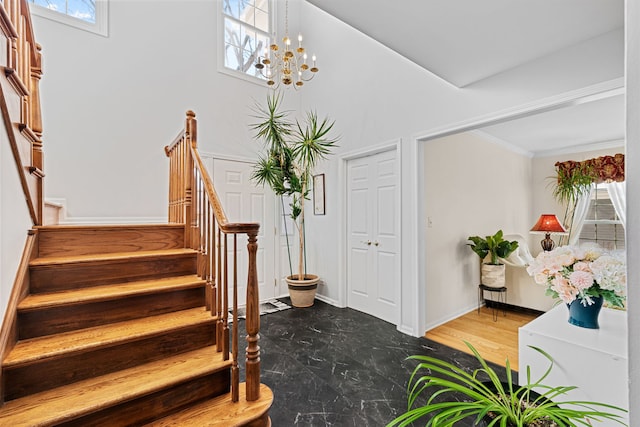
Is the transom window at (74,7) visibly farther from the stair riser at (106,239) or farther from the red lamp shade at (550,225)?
the red lamp shade at (550,225)

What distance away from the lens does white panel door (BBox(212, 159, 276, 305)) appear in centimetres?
413

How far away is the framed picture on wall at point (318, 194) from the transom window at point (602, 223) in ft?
14.3

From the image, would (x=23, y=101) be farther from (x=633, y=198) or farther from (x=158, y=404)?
(x=633, y=198)

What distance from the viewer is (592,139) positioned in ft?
15.4

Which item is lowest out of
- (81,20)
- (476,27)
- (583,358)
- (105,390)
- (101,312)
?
(105,390)

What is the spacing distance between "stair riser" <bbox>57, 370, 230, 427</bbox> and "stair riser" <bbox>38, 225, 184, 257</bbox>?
1103 millimetres

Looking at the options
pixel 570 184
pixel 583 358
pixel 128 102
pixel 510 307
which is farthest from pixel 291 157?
pixel 570 184

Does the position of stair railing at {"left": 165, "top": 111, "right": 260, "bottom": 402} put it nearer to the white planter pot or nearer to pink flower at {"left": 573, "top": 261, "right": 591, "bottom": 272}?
pink flower at {"left": 573, "top": 261, "right": 591, "bottom": 272}

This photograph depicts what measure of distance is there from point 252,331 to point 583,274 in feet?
5.73

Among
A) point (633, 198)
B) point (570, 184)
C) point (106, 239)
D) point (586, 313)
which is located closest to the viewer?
point (633, 198)

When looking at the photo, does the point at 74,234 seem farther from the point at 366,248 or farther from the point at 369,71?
the point at 369,71

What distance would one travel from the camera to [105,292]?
1.77m

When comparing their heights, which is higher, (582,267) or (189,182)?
(189,182)

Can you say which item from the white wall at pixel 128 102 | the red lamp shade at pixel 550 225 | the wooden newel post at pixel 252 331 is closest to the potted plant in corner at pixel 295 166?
the white wall at pixel 128 102
